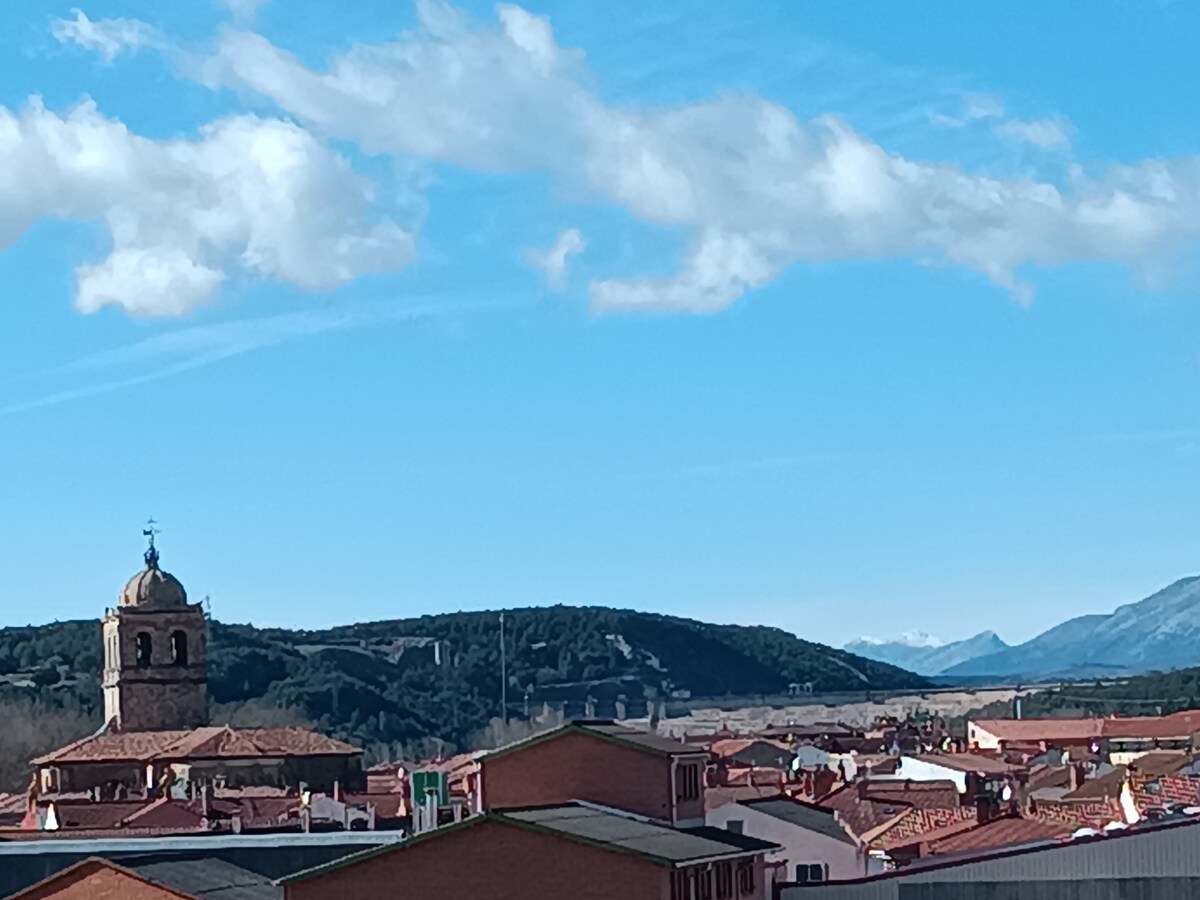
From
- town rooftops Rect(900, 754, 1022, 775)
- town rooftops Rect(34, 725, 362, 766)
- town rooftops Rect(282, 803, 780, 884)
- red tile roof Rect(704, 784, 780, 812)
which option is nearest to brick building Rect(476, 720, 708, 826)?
town rooftops Rect(282, 803, 780, 884)

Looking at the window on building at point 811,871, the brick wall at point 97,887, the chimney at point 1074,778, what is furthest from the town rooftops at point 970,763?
the brick wall at point 97,887

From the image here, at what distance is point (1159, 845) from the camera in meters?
45.3

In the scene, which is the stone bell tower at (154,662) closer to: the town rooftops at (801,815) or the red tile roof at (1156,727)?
the red tile roof at (1156,727)

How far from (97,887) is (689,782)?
35.7ft

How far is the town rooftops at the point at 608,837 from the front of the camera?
4291 cm

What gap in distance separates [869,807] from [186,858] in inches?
1038

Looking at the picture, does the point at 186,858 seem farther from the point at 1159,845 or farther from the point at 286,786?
the point at 286,786

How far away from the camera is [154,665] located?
11544cm

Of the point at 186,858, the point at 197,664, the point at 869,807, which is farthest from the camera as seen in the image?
the point at 197,664

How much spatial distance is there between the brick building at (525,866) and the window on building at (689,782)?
20.0 feet

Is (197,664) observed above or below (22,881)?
above

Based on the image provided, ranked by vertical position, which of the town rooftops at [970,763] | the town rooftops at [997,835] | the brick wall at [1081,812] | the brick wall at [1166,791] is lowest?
the town rooftops at [997,835]

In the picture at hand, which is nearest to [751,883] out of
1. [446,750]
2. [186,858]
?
[186,858]

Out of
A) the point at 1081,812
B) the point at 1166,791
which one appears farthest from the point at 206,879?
the point at 1166,791
